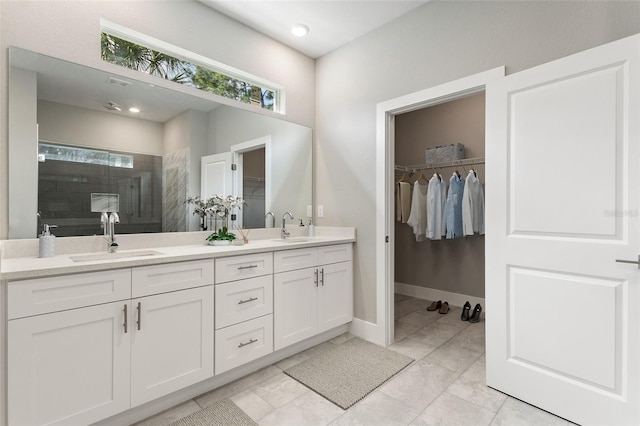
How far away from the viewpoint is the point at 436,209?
357cm

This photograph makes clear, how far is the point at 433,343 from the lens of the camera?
2703 mm

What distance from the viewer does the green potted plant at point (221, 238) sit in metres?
2.37

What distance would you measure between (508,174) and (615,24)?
3.02ft

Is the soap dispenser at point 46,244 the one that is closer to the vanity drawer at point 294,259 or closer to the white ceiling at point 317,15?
the vanity drawer at point 294,259

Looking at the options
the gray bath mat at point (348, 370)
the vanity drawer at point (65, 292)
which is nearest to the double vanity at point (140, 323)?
the vanity drawer at point (65, 292)

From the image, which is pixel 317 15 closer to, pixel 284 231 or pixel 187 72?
pixel 187 72

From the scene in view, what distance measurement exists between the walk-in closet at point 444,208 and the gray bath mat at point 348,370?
1074 mm

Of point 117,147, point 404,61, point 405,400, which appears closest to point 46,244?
point 117,147

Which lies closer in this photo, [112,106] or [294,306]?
[112,106]

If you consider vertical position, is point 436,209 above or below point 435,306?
above

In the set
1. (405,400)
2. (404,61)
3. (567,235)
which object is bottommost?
(405,400)

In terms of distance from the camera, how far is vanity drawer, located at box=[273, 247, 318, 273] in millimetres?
2312

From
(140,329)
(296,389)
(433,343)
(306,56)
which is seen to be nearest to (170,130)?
(140,329)

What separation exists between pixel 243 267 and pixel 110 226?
88 centimetres
